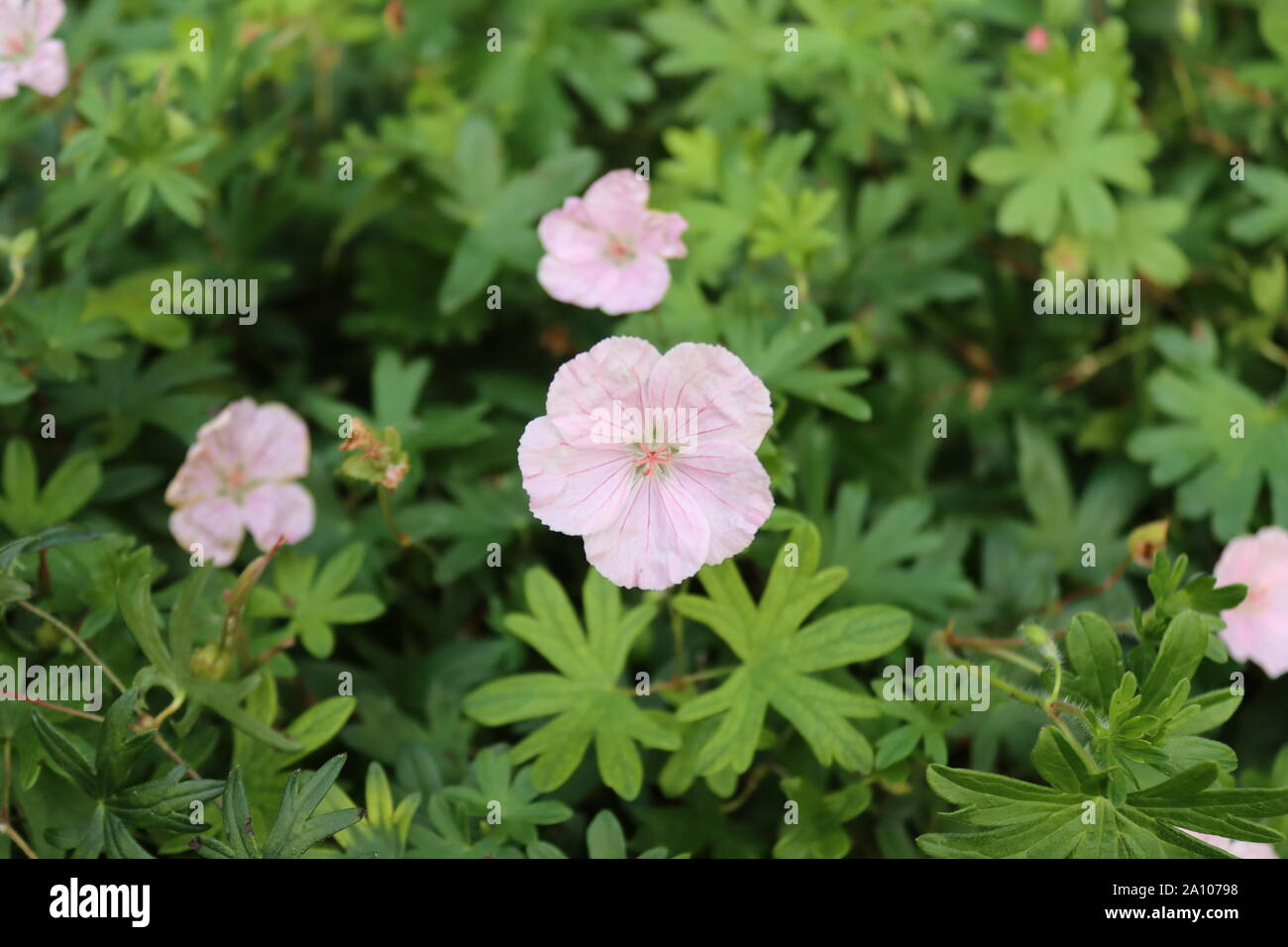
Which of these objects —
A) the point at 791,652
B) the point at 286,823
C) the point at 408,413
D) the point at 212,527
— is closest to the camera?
the point at 286,823

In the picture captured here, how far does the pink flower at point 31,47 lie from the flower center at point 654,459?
3.84ft

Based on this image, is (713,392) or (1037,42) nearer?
(713,392)

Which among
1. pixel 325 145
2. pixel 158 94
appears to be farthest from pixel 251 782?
pixel 325 145

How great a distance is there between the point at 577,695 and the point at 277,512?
605 mm

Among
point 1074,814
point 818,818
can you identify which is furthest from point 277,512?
point 1074,814

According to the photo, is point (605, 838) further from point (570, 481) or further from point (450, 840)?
point (570, 481)

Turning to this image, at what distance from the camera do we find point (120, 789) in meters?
1.40

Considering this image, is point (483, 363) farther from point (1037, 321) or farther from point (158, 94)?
point (1037, 321)

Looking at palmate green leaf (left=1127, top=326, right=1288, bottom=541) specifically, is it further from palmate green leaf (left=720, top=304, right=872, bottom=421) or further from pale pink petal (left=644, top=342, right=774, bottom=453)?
pale pink petal (left=644, top=342, right=774, bottom=453)

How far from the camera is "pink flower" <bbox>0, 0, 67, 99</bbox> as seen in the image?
1.80 m

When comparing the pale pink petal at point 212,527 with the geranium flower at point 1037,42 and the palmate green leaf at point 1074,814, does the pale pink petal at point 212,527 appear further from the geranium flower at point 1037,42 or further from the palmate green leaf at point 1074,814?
the geranium flower at point 1037,42

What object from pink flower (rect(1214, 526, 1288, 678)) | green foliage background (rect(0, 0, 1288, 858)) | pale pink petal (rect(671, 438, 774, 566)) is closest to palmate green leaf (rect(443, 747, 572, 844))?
green foliage background (rect(0, 0, 1288, 858))

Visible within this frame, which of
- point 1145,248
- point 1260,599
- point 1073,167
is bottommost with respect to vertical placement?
point 1260,599
